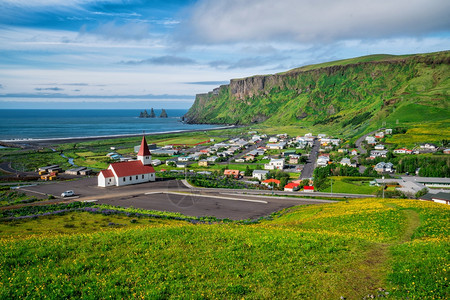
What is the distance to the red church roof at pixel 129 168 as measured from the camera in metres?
57.8

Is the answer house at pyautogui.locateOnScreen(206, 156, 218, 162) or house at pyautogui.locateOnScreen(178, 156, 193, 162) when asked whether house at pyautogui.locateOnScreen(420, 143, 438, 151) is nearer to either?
house at pyautogui.locateOnScreen(206, 156, 218, 162)

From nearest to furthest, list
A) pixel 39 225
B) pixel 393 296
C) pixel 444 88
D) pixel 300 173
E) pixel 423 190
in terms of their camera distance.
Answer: pixel 393 296 < pixel 39 225 < pixel 423 190 < pixel 300 173 < pixel 444 88

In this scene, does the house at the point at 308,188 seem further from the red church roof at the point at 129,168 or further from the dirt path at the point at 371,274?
the dirt path at the point at 371,274

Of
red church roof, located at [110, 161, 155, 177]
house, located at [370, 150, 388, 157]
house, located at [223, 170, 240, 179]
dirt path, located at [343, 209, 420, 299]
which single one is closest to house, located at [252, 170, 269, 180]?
house, located at [223, 170, 240, 179]

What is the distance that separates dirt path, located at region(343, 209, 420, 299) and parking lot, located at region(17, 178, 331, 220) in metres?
23.5

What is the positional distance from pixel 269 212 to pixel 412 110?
16209 cm

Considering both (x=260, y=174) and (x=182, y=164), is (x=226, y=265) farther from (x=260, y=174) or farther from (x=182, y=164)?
(x=182, y=164)

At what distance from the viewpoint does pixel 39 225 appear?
107ft

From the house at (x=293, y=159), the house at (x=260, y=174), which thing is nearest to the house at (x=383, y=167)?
the house at (x=293, y=159)

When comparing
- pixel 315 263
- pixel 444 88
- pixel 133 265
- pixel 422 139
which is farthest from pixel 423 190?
pixel 444 88

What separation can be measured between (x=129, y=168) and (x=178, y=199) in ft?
51.5

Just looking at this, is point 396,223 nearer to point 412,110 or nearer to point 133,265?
point 133,265

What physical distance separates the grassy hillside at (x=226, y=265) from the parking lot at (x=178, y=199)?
70.4ft

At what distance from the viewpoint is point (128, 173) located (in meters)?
59.1
